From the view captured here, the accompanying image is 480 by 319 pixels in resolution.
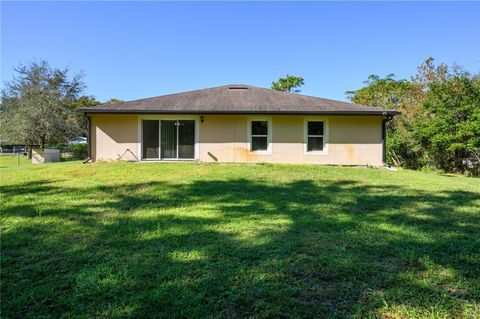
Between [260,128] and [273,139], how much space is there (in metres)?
0.72

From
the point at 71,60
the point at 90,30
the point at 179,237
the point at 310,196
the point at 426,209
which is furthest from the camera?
the point at 71,60

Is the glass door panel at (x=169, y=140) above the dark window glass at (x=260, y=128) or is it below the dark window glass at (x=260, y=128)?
below

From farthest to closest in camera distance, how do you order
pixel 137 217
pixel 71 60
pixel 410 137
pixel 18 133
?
pixel 71 60 < pixel 18 133 < pixel 410 137 < pixel 137 217

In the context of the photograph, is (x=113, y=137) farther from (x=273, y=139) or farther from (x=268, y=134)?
(x=273, y=139)

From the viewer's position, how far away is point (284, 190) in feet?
24.0

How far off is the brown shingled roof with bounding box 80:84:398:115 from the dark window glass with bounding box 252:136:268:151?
4.13 feet

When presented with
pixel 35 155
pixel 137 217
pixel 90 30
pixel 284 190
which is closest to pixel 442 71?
pixel 284 190

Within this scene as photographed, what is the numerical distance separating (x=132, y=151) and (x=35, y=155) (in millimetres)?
9625

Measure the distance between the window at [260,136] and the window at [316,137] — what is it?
161 centimetres

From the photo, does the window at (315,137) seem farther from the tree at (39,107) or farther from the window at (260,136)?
the tree at (39,107)

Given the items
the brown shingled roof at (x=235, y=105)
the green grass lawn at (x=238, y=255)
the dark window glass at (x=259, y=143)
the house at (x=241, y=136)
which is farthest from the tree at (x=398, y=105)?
the green grass lawn at (x=238, y=255)

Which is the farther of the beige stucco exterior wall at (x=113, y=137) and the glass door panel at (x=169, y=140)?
the glass door panel at (x=169, y=140)

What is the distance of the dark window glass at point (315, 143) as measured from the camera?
1345cm

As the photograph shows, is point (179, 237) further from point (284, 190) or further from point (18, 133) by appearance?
point (18, 133)
